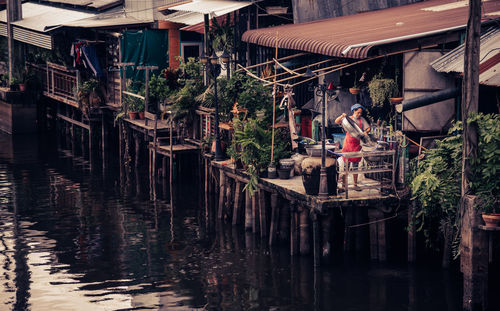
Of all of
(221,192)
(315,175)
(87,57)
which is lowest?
(221,192)

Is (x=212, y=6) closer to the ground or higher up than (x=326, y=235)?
higher up

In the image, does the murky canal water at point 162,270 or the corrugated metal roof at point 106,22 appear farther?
the corrugated metal roof at point 106,22

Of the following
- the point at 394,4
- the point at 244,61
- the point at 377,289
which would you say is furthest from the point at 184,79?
the point at 377,289

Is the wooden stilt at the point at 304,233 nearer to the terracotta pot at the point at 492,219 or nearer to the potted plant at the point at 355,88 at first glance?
the potted plant at the point at 355,88

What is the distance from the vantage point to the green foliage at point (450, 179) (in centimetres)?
1538

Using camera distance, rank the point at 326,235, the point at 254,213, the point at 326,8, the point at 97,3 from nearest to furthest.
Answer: the point at 326,235, the point at 254,213, the point at 326,8, the point at 97,3

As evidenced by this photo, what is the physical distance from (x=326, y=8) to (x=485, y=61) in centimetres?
998

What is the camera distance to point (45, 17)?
38.0 m

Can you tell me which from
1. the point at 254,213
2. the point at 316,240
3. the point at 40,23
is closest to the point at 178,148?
the point at 254,213

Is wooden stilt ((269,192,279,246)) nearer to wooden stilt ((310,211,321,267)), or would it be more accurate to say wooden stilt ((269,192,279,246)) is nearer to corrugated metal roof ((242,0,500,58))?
wooden stilt ((310,211,321,267))

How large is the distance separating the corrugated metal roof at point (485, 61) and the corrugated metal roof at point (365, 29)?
555 mm

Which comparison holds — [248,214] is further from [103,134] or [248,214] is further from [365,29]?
[103,134]

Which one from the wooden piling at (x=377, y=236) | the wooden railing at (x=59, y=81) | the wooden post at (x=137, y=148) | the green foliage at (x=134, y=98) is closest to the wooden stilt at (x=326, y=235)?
the wooden piling at (x=377, y=236)

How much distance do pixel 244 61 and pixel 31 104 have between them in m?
14.8
